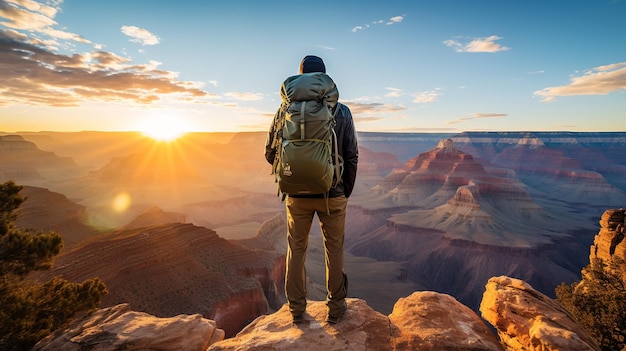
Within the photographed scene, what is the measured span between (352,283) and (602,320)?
122 ft

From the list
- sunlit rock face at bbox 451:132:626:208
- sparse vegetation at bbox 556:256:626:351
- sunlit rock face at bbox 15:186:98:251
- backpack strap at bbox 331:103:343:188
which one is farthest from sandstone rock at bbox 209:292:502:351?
sunlit rock face at bbox 451:132:626:208

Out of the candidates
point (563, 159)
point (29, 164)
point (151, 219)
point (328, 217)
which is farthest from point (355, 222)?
point (29, 164)

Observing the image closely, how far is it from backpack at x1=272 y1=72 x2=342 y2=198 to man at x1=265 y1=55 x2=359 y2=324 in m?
0.40

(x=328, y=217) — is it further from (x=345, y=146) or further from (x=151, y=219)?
(x=151, y=219)

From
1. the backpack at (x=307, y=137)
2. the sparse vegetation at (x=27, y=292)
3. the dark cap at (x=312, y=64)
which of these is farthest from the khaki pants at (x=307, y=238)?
the sparse vegetation at (x=27, y=292)

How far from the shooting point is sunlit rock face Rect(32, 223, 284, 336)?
17.2m

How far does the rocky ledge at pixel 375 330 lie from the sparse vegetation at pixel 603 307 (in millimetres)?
5930

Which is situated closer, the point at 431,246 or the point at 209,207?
the point at 431,246

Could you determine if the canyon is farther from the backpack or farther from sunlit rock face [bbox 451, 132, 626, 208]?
the backpack

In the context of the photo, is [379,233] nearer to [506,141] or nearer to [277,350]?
[277,350]

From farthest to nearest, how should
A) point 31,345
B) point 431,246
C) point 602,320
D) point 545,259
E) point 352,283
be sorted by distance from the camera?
point 431,246, point 545,259, point 352,283, point 602,320, point 31,345

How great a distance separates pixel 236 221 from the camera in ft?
262

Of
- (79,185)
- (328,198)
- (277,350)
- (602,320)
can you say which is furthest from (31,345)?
(79,185)

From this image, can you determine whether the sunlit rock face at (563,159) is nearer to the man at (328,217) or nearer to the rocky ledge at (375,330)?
the rocky ledge at (375,330)
